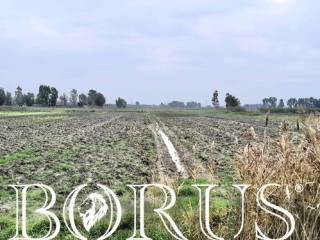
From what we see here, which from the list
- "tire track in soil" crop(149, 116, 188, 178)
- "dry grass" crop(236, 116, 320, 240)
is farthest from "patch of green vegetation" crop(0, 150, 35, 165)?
"dry grass" crop(236, 116, 320, 240)

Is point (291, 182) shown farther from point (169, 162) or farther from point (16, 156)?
point (16, 156)

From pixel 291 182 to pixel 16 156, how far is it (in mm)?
20752

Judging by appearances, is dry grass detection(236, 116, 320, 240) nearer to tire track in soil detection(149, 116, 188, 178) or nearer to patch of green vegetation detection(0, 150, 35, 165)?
tire track in soil detection(149, 116, 188, 178)

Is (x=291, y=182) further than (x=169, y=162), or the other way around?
(x=169, y=162)

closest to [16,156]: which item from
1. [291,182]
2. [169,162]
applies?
[169,162]

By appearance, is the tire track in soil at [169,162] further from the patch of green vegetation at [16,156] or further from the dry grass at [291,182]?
the dry grass at [291,182]

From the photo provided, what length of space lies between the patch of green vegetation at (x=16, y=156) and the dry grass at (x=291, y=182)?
692 inches

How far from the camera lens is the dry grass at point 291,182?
7516mm

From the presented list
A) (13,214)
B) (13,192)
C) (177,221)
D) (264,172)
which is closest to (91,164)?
(13,192)

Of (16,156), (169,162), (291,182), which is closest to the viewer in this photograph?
(291,182)

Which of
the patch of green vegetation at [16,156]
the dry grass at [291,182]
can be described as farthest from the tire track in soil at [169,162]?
the dry grass at [291,182]

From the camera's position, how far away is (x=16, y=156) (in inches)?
1051

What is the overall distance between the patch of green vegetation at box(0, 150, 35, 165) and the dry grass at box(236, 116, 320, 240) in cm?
1757

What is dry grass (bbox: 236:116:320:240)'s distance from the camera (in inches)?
296
